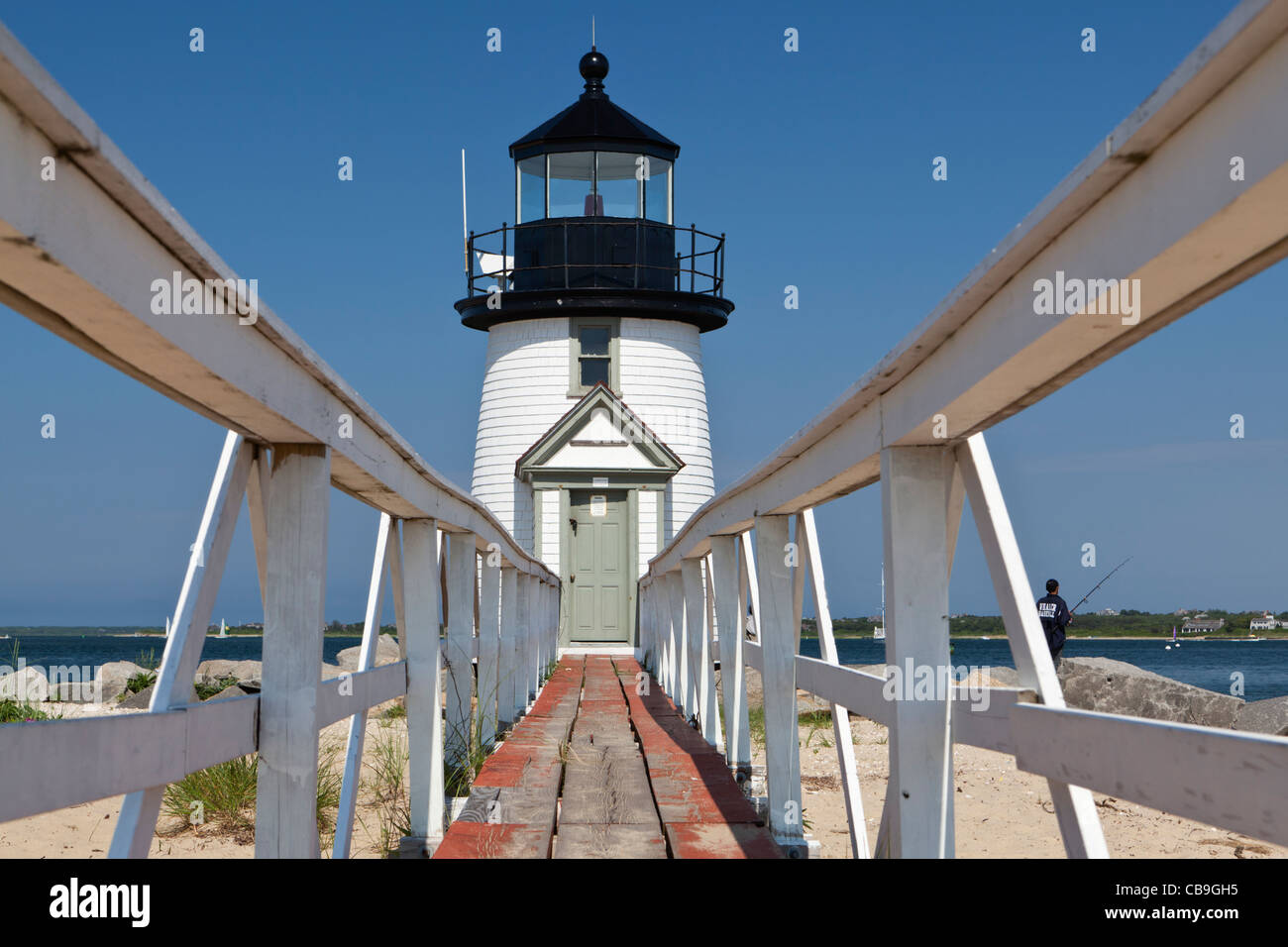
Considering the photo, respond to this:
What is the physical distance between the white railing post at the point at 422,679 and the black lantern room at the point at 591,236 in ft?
47.5

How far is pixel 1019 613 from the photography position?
10.1 ft

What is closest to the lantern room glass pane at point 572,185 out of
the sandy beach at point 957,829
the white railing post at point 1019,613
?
the sandy beach at point 957,829

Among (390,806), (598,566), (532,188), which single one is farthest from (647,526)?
(390,806)

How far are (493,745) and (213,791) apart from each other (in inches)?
71.8

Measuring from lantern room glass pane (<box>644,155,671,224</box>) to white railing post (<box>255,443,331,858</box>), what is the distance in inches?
696

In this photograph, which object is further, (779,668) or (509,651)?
(509,651)

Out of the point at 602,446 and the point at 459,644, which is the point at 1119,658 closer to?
the point at 602,446

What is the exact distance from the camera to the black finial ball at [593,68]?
2177 cm

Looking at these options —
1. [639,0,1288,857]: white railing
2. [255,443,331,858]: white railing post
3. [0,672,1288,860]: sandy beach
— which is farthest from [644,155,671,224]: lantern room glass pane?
[255,443,331,858]: white railing post

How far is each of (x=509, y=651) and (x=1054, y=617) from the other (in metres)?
6.50

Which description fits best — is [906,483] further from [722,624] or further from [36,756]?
[722,624]
